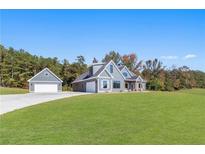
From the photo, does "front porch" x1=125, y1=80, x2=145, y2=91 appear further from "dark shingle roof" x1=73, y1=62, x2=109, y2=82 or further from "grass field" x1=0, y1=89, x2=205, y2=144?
"grass field" x1=0, y1=89, x2=205, y2=144

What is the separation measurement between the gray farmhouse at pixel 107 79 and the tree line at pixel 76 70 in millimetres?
713

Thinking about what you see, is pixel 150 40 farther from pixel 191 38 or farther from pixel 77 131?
pixel 77 131

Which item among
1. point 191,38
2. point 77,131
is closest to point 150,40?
point 191,38

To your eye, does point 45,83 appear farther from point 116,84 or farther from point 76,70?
point 116,84

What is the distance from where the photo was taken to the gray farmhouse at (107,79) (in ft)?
76.5

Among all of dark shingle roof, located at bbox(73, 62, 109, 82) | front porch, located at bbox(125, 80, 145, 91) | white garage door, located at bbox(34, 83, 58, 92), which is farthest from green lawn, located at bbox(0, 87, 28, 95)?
front porch, located at bbox(125, 80, 145, 91)

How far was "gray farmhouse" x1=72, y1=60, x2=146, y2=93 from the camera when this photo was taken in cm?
2333

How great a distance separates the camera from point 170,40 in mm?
14414

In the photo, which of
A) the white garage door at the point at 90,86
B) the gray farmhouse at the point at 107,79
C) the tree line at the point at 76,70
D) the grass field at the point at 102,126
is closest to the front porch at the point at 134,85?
the gray farmhouse at the point at 107,79

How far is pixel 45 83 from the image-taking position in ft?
64.0

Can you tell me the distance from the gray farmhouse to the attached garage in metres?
3.40

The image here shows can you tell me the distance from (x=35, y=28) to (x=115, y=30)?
367 centimetres

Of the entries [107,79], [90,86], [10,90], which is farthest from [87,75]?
[10,90]
